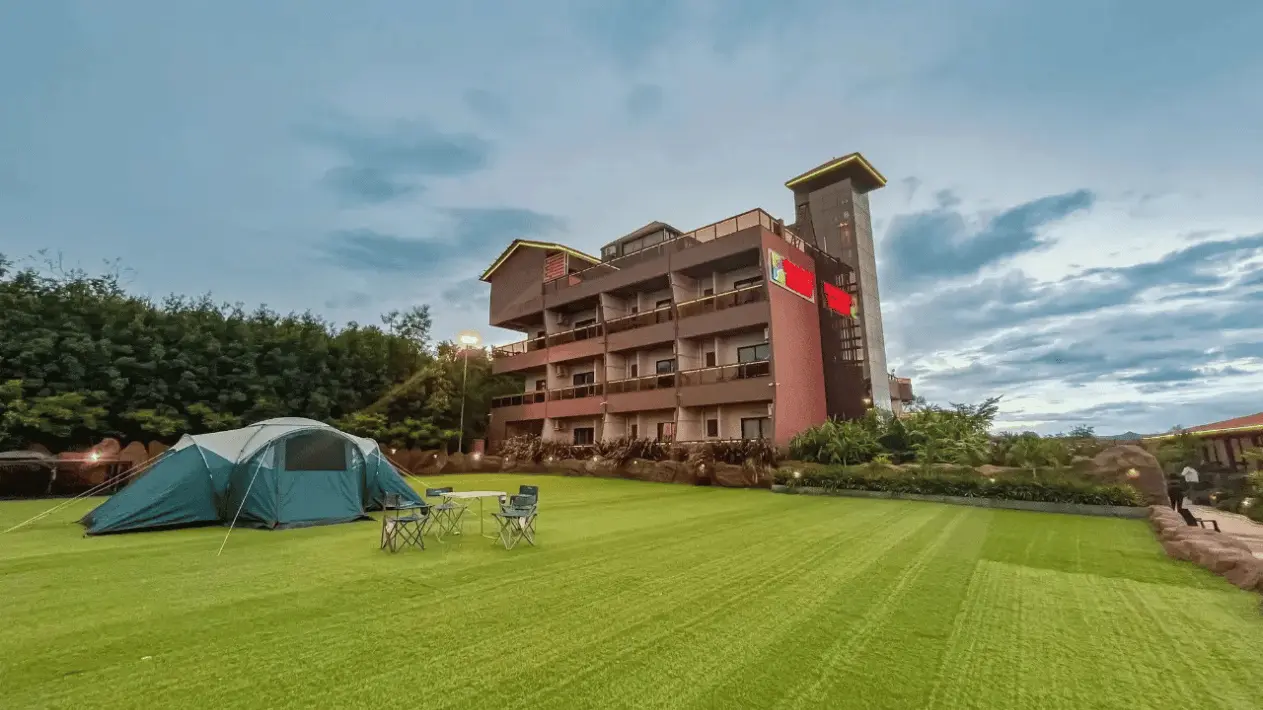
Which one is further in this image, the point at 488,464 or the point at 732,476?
the point at 488,464

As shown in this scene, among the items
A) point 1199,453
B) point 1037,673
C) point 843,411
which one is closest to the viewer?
point 1037,673

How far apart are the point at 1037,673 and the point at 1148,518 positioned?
39.3 ft

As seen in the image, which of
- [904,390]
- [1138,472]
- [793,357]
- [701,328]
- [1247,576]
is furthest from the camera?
[904,390]

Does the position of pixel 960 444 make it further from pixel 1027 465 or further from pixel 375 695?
pixel 375 695

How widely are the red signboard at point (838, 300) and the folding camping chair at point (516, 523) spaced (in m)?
21.1

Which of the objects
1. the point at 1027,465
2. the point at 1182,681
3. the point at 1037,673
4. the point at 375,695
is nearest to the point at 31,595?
the point at 375,695

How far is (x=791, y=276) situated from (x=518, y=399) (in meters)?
17.4

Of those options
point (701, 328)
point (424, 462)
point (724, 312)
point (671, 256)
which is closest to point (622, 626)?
point (724, 312)

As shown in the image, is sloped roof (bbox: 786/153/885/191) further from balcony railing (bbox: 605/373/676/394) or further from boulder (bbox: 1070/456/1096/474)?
boulder (bbox: 1070/456/1096/474)

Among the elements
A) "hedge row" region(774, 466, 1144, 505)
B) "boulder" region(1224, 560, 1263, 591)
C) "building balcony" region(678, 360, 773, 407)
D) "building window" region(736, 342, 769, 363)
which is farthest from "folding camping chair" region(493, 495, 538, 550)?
"building window" region(736, 342, 769, 363)

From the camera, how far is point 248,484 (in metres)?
9.85

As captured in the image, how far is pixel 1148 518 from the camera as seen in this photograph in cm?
1146

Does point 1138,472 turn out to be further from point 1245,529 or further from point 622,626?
point 622,626

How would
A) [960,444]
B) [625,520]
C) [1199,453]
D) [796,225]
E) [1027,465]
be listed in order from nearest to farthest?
[625,520] → [1027,465] → [960,444] → [1199,453] → [796,225]
